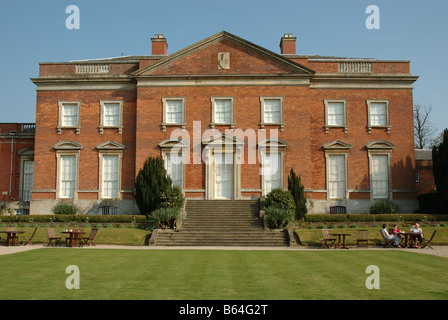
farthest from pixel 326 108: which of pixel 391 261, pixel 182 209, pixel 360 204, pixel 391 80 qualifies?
pixel 391 261

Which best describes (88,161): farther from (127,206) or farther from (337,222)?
(337,222)

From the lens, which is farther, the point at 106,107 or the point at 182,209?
the point at 106,107

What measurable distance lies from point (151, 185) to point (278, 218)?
26.9 ft

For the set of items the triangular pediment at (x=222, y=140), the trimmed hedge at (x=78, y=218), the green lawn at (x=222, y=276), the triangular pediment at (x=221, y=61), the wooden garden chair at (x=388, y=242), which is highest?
the triangular pediment at (x=221, y=61)

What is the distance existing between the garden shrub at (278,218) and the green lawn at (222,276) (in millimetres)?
6977

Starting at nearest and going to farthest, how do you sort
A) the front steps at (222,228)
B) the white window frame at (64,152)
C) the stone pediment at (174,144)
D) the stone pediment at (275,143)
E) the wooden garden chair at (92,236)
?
1. the wooden garden chair at (92,236)
2. the front steps at (222,228)
3. the stone pediment at (275,143)
4. the stone pediment at (174,144)
5. the white window frame at (64,152)

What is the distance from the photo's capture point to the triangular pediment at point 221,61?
30.0m

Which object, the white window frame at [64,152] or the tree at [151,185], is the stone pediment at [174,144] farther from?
the white window frame at [64,152]

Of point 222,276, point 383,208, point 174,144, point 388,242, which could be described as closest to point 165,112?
point 174,144

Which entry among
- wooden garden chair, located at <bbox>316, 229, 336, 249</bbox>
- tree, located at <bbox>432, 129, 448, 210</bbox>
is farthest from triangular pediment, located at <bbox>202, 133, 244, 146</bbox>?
tree, located at <bbox>432, 129, 448, 210</bbox>

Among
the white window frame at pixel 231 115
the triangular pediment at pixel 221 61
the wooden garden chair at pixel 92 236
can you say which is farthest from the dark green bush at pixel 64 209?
the white window frame at pixel 231 115

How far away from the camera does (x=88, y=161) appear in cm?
3097

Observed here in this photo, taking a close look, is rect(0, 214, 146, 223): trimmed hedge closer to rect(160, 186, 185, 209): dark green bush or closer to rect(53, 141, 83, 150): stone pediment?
rect(160, 186, 185, 209): dark green bush

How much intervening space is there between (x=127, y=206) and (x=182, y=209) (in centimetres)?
545
